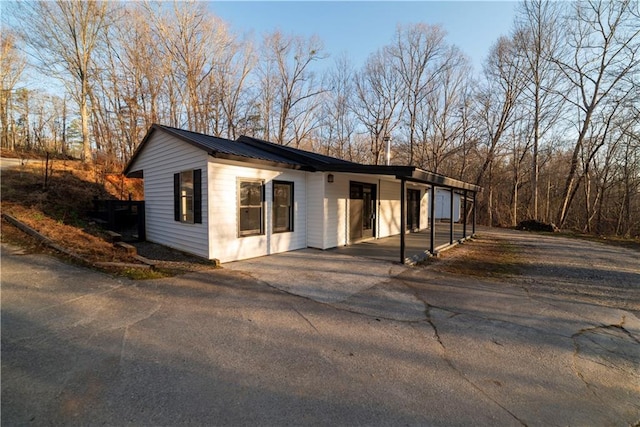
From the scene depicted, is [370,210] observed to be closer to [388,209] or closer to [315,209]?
[388,209]

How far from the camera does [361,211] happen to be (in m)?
10.2

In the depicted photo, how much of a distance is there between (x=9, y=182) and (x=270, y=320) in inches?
504

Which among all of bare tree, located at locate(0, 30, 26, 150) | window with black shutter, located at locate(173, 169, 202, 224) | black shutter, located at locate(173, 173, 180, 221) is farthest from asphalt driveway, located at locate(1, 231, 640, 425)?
bare tree, located at locate(0, 30, 26, 150)

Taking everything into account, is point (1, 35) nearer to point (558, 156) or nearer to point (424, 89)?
→ point (424, 89)

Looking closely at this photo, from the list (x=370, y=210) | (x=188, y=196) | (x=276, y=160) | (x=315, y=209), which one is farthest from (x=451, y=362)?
(x=370, y=210)

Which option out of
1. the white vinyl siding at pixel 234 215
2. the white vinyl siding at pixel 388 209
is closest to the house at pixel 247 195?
the white vinyl siding at pixel 234 215

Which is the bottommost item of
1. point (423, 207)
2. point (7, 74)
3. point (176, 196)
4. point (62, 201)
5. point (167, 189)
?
point (423, 207)

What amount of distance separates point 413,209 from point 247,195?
957 centimetres

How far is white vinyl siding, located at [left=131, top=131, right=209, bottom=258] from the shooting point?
6.70 metres

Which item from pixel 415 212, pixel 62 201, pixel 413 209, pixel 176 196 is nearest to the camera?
pixel 176 196

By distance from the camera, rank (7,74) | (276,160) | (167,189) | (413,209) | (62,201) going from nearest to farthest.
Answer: (276,160) → (167,189) → (62,201) → (413,209) → (7,74)

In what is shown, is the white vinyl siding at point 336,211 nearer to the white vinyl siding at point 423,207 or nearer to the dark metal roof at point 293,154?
the dark metal roof at point 293,154

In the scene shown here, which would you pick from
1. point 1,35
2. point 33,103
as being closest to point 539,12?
point 1,35

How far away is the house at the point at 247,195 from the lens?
653cm
